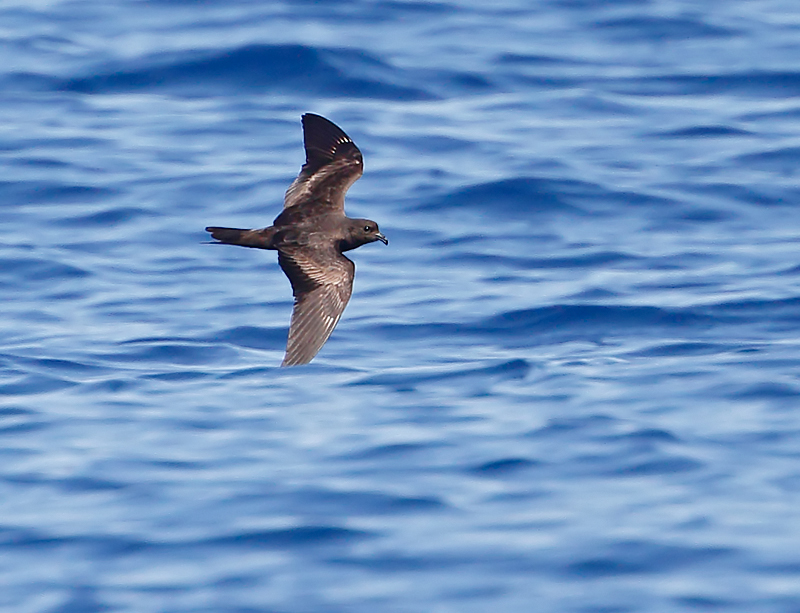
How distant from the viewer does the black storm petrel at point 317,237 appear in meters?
8.31

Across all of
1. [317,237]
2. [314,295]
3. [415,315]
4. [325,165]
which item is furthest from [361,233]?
[415,315]

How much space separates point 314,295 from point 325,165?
1.30 meters

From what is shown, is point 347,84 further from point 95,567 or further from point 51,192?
point 95,567

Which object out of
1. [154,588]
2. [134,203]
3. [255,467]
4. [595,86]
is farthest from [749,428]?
[595,86]

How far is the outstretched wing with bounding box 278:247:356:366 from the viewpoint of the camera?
8.09m

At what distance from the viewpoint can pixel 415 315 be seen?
1095 centimetres

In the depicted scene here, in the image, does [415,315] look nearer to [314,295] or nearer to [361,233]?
[361,233]

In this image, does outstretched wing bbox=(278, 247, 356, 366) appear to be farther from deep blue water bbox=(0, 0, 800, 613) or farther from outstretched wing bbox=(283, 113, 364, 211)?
deep blue water bbox=(0, 0, 800, 613)

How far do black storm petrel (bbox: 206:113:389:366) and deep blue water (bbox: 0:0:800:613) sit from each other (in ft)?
2.58

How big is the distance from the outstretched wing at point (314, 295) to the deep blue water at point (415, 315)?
29.8 inches

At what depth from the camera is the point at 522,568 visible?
742 cm

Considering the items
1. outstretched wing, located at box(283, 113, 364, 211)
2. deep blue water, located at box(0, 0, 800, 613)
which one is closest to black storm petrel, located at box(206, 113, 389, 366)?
outstretched wing, located at box(283, 113, 364, 211)

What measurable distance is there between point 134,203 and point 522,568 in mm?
6298

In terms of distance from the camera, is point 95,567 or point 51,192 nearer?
point 95,567
